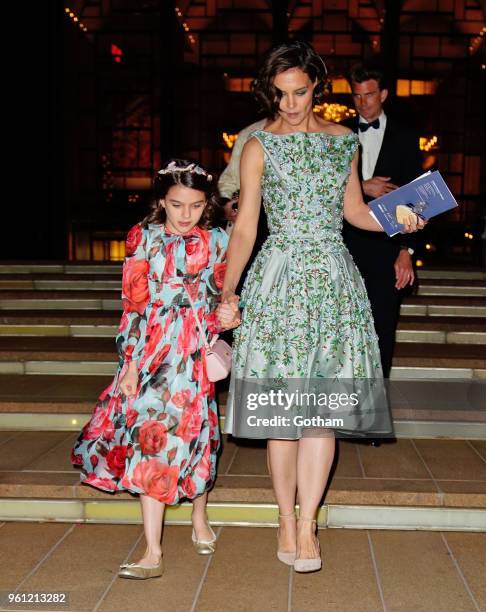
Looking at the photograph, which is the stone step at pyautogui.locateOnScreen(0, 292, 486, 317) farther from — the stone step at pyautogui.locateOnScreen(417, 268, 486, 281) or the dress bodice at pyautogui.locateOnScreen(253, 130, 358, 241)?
the dress bodice at pyautogui.locateOnScreen(253, 130, 358, 241)

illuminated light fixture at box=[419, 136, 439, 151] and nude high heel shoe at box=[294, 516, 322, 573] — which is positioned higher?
illuminated light fixture at box=[419, 136, 439, 151]

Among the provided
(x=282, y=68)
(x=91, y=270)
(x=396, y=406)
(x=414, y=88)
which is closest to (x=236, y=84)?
(x=414, y=88)

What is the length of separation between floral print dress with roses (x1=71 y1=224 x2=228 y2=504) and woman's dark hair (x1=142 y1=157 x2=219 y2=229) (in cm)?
5

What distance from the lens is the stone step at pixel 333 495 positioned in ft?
9.98

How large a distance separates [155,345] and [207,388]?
0.26m

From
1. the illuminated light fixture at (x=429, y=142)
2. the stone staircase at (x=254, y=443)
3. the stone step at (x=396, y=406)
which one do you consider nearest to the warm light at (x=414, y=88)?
the illuminated light fixture at (x=429, y=142)

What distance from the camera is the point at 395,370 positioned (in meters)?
5.08

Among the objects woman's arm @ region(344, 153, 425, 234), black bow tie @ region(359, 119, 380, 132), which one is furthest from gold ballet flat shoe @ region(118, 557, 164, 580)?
black bow tie @ region(359, 119, 380, 132)

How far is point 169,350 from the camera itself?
2666 mm

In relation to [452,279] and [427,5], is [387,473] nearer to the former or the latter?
[452,279]

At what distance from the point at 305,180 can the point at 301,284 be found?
1.18ft

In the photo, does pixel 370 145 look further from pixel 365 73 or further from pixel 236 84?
pixel 236 84

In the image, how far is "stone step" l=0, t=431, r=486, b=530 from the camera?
9.98ft

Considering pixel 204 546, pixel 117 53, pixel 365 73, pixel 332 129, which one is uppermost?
pixel 117 53
